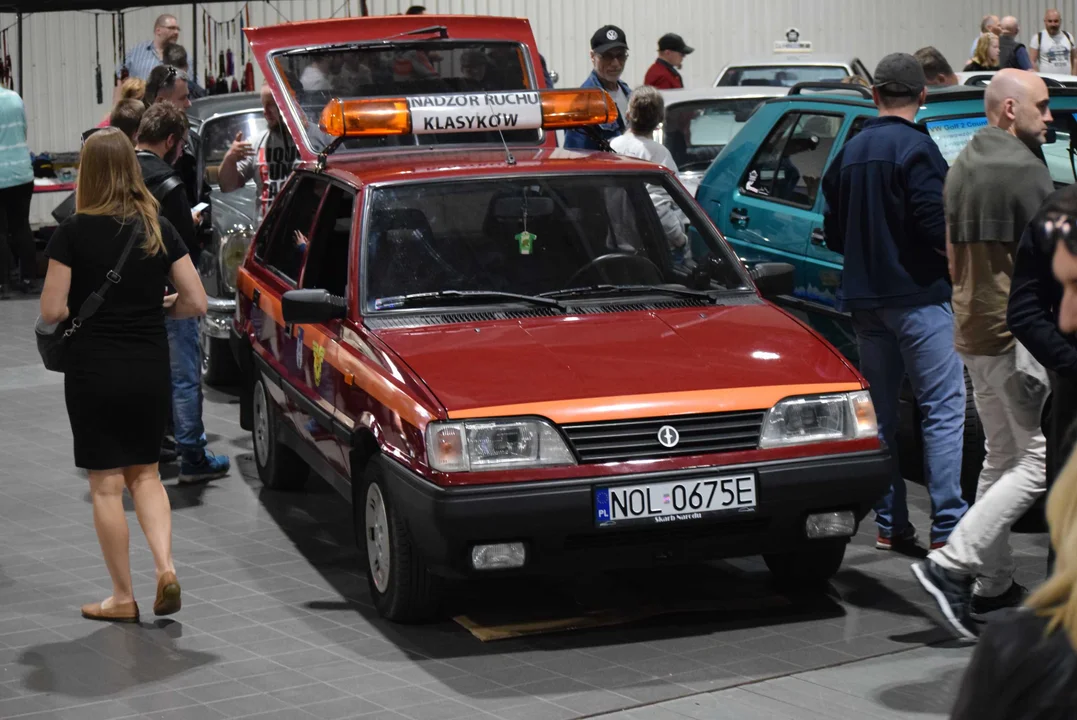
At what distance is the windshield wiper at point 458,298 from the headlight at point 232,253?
4.19 meters

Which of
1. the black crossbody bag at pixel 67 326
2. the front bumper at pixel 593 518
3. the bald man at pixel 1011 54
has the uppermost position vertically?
the bald man at pixel 1011 54

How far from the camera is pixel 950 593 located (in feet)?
17.2

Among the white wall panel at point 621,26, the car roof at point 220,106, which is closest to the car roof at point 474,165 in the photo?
the car roof at point 220,106

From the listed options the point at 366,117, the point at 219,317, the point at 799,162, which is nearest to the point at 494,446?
the point at 366,117

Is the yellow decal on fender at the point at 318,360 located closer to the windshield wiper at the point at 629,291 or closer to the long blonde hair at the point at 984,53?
the windshield wiper at the point at 629,291

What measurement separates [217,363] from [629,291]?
4.93 m

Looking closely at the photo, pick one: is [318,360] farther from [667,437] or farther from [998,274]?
[998,274]

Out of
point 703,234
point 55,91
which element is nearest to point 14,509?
point 703,234

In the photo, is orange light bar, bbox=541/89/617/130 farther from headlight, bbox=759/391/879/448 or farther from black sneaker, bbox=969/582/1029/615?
black sneaker, bbox=969/582/1029/615

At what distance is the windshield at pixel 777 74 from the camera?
59.8 ft

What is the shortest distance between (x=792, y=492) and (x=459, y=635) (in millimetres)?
1219

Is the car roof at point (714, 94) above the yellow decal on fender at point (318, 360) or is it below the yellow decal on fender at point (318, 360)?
above

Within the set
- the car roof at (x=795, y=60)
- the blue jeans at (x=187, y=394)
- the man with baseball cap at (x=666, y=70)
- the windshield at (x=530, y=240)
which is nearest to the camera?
the windshield at (x=530, y=240)

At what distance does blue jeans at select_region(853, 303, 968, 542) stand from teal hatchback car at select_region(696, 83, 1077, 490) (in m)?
0.79
